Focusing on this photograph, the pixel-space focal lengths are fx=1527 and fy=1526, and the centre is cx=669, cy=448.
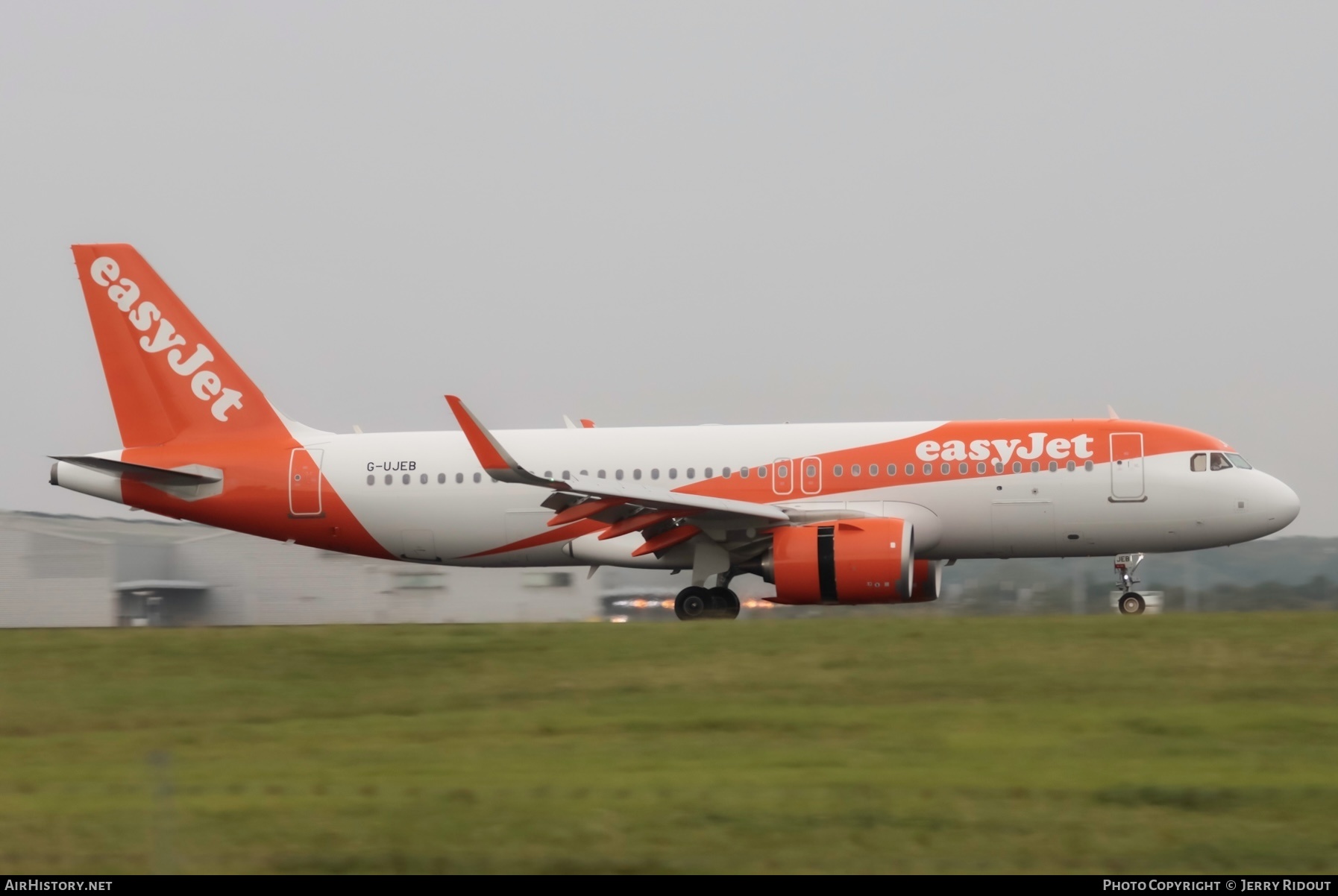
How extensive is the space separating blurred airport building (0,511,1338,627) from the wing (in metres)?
5.81

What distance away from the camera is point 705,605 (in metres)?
A: 24.5

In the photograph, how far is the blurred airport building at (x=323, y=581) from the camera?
30109mm

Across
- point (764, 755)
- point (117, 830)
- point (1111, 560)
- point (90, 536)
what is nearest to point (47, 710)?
point (117, 830)

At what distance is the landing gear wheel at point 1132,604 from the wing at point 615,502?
5448 millimetres

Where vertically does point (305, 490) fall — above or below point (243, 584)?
above

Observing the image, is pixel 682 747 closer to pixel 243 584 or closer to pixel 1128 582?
pixel 1128 582

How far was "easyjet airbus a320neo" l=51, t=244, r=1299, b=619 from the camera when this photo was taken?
23.8 metres

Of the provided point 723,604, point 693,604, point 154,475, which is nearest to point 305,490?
point 154,475

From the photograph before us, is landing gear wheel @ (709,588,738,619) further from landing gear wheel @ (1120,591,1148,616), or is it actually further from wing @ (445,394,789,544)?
landing gear wheel @ (1120,591,1148,616)

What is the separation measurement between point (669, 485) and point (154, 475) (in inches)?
360

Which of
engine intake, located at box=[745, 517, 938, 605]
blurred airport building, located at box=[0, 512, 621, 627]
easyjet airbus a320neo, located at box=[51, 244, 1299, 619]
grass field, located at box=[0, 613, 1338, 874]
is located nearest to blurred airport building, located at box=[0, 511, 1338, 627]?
blurred airport building, located at box=[0, 512, 621, 627]

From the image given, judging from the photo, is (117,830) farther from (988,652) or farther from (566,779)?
(988,652)

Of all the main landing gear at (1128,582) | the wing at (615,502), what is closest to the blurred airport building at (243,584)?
the wing at (615,502)
